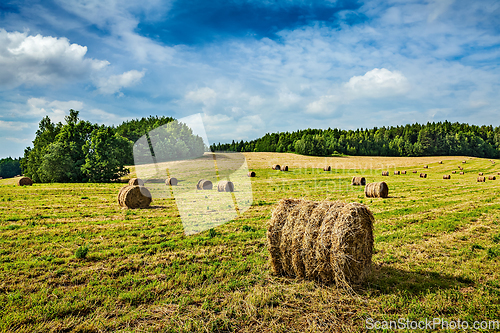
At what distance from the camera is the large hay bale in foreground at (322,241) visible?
239 inches

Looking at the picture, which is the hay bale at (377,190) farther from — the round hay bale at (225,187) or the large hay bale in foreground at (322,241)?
the large hay bale in foreground at (322,241)

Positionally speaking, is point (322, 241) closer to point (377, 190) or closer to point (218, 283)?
point (218, 283)

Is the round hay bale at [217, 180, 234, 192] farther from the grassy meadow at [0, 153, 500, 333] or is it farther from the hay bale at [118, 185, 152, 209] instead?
the grassy meadow at [0, 153, 500, 333]

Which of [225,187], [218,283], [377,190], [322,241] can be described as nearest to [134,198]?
[225,187]

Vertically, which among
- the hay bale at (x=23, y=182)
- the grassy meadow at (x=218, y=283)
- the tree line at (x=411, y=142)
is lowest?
the grassy meadow at (x=218, y=283)

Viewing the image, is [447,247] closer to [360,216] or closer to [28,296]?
[360,216]

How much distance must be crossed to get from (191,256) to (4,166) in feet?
472

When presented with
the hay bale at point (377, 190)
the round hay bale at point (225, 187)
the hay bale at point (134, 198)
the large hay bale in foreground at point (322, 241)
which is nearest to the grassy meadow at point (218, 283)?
the large hay bale in foreground at point (322, 241)

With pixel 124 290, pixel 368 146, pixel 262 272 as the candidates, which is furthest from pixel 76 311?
pixel 368 146

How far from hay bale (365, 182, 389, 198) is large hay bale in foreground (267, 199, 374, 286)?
15.3m

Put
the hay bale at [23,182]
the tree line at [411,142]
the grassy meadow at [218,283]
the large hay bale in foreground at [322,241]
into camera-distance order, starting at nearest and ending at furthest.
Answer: the grassy meadow at [218,283]
the large hay bale in foreground at [322,241]
the hay bale at [23,182]
the tree line at [411,142]

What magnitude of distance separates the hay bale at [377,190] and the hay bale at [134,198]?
17.5 meters

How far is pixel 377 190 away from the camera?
20.6 metres

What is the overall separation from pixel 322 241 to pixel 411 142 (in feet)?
428
